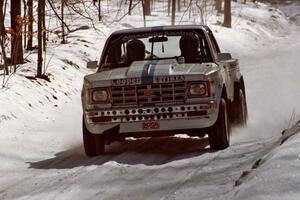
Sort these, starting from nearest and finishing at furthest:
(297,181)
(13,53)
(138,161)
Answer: (297,181) → (138,161) → (13,53)

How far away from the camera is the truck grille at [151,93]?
7.74 meters

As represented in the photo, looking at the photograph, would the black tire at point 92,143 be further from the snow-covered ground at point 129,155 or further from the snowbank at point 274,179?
the snowbank at point 274,179

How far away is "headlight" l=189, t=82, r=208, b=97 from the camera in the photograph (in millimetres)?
7719

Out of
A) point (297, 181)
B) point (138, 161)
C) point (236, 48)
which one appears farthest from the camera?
point (236, 48)

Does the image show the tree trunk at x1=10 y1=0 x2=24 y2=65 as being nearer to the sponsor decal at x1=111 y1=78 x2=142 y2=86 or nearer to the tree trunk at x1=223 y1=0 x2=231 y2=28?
the sponsor decal at x1=111 y1=78 x2=142 y2=86

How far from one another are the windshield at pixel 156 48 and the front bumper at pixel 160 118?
1.02 metres

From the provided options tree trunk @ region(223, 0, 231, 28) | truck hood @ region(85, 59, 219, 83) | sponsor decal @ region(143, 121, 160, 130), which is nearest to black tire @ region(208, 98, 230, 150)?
truck hood @ region(85, 59, 219, 83)

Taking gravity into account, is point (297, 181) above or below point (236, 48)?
above

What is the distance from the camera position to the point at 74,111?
13.5 metres

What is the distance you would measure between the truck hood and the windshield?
1.20ft

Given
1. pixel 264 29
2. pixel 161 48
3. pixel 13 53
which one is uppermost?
pixel 161 48

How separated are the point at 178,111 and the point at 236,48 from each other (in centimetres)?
2262

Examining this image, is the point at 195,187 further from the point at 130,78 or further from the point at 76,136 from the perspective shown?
the point at 76,136

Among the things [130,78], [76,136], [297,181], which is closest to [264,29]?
[76,136]
